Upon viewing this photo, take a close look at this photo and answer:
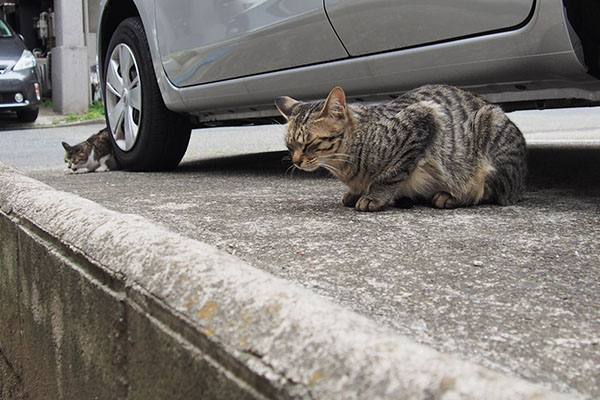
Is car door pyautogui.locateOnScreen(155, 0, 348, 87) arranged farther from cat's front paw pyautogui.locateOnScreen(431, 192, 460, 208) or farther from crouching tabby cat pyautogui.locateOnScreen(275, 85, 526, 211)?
cat's front paw pyautogui.locateOnScreen(431, 192, 460, 208)

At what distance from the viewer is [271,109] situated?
3.74m

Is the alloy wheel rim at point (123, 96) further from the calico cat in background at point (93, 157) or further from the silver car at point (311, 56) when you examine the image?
the calico cat in background at point (93, 157)

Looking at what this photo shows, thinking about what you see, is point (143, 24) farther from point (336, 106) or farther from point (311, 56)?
point (336, 106)

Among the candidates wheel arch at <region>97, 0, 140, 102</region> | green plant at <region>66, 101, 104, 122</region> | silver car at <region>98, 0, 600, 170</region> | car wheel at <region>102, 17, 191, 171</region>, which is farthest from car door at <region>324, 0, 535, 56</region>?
green plant at <region>66, 101, 104, 122</region>

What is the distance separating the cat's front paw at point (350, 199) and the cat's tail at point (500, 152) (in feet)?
1.82

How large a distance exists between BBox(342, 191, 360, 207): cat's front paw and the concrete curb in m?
1.18

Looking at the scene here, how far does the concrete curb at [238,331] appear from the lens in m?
0.81

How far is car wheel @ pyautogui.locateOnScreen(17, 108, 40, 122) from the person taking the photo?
11.8m

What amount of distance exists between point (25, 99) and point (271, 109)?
850 cm

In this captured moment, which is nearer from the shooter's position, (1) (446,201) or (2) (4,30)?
(1) (446,201)

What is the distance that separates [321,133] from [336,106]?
0.13m

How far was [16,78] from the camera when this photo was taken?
10414 mm

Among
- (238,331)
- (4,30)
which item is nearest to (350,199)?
(238,331)

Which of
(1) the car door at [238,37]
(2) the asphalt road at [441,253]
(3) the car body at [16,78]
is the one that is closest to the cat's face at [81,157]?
(2) the asphalt road at [441,253]
